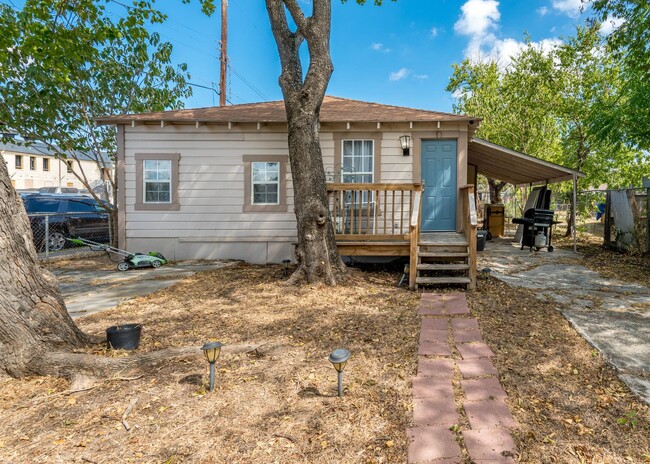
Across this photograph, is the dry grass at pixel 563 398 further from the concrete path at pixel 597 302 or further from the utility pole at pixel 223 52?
the utility pole at pixel 223 52

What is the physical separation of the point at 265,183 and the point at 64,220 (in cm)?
597

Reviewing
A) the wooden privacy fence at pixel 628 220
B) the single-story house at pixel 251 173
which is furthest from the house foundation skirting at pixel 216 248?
the wooden privacy fence at pixel 628 220

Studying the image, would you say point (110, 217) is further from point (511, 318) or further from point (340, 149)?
point (511, 318)

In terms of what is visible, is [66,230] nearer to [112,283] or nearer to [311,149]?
→ [112,283]

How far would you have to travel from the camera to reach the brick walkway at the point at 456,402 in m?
1.98

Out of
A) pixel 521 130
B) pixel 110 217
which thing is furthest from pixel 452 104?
pixel 110 217

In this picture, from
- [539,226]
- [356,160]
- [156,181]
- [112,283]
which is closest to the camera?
[112,283]

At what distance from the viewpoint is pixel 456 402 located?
8.05 ft

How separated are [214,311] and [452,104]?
18.3 metres

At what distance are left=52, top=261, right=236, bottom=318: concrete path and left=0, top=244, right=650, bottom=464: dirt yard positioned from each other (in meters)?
1.16

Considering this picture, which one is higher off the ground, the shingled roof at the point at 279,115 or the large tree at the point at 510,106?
the large tree at the point at 510,106

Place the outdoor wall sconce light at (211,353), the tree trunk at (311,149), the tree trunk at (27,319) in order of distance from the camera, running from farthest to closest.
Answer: the tree trunk at (311,149)
the tree trunk at (27,319)
the outdoor wall sconce light at (211,353)

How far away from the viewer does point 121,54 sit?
1012 cm

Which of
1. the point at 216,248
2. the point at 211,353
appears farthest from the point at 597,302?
the point at 216,248
